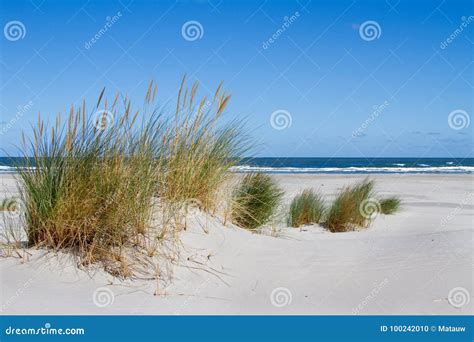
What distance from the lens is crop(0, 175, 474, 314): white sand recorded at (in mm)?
3318

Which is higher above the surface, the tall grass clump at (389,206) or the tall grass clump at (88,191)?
the tall grass clump at (389,206)

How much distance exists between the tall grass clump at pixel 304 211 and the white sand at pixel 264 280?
205 centimetres

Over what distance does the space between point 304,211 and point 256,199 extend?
5.43ft

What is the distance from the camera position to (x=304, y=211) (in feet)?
24.0

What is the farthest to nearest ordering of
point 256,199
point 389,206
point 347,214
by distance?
point 389,206, point 347,214, point 256,199

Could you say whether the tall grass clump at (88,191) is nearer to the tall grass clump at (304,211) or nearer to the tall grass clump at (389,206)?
the tall grass clump at (304,211)

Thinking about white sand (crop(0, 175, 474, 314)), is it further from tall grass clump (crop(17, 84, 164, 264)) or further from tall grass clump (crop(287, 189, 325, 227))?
tall grass clump (crop(287, 189, 325, 227))

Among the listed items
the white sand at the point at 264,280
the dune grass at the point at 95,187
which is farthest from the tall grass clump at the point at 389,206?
the dune grass at the point at 95,187

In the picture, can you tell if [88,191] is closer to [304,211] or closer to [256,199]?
[256,199]

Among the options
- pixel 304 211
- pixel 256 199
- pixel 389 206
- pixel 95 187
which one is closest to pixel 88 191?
pixel 95 187

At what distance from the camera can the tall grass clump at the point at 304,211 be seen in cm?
722

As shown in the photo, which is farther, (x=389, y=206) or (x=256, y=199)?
(x=389, y=206)

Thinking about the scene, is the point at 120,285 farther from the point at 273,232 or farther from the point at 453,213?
the point at 453,213

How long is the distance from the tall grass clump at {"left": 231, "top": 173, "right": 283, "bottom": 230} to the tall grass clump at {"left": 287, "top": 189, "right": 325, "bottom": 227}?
42.1 inches
